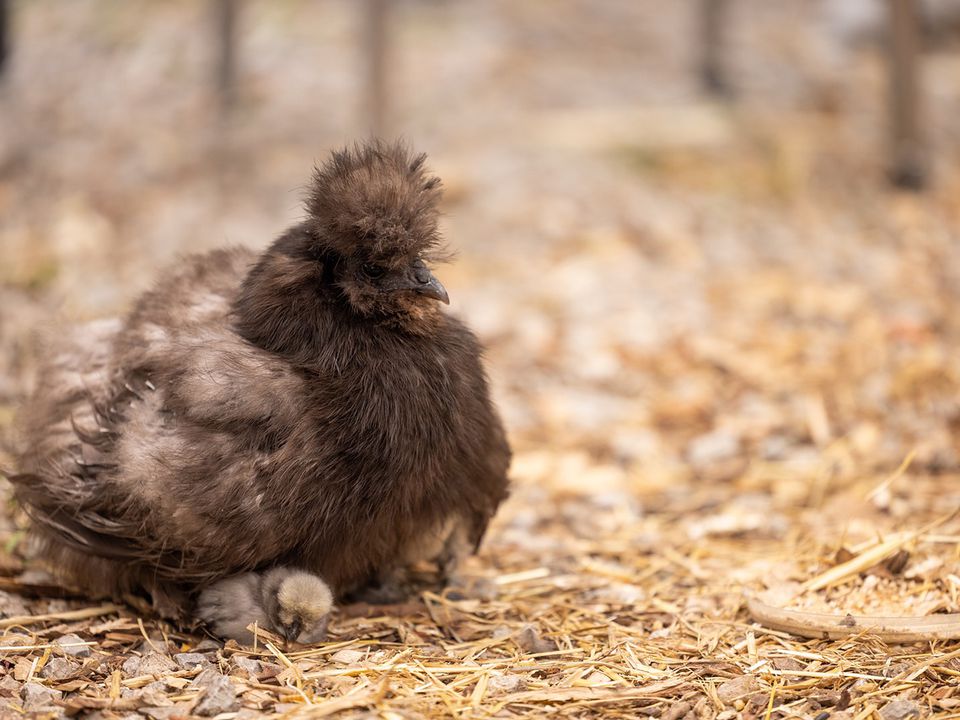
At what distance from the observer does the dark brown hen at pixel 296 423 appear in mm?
2871

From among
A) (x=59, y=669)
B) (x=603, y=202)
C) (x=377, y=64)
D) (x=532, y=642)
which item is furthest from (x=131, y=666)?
(x=603, y=202)

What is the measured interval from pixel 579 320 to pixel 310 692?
145 inches

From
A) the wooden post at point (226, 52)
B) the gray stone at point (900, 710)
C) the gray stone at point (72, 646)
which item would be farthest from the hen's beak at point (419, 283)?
the wooden post at point (226, 52)

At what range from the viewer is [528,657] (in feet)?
9.66

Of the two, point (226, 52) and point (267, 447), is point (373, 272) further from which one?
point (226, 52)

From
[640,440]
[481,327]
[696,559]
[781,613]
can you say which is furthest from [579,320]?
[781,613]

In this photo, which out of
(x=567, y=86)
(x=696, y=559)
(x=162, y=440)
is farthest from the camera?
(x=567, y=86)

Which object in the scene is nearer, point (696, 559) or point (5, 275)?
point (696, 559)

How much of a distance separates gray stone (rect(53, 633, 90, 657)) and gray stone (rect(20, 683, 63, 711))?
0.74 ft

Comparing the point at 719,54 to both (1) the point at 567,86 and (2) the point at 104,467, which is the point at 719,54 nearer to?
(1) the point at 567,86

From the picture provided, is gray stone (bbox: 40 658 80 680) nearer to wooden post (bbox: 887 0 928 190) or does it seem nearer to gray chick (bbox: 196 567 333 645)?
gray chick (bbox: 196 567 333 645)

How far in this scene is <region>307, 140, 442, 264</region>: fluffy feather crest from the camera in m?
2.96

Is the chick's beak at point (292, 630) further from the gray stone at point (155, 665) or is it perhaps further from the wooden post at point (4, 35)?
the wooden post at point (4, 35)

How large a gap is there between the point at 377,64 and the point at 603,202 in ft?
5.90
